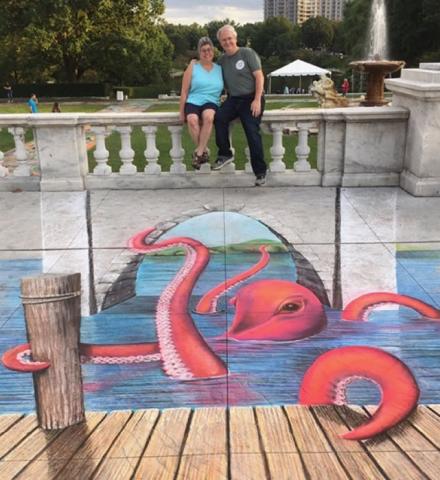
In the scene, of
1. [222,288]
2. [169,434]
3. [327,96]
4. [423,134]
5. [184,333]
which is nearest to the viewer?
[169,434]

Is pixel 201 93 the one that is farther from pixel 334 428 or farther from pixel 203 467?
pixel 203 467

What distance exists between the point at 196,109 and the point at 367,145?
2.28 meters

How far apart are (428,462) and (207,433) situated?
1.04m

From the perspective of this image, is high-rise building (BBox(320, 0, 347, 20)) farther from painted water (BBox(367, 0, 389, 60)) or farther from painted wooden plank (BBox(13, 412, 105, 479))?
painted wooden plank (BBox(13, 412, 105, 479))

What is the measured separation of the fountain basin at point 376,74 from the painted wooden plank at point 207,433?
53.6 feet

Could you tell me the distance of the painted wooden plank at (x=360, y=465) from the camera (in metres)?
2.58

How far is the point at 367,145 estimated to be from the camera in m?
7.66

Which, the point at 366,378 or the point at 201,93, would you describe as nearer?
the point at 366,378

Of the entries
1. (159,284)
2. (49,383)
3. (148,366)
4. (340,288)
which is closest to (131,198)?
(159,284)

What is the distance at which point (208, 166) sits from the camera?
25.6 feet

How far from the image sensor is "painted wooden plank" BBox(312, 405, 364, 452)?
277 cm

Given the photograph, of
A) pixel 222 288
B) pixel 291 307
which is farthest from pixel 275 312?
pixel 222 288

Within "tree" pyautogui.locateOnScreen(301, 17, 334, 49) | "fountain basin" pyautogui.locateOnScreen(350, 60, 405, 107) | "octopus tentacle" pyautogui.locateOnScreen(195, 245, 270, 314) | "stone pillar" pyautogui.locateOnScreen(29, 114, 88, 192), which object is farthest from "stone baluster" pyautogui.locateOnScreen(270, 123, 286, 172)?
"tree" pyautogui.locateOnScreen(301, 17, 334, 49)

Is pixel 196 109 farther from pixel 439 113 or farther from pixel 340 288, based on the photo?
pixel 340 288
